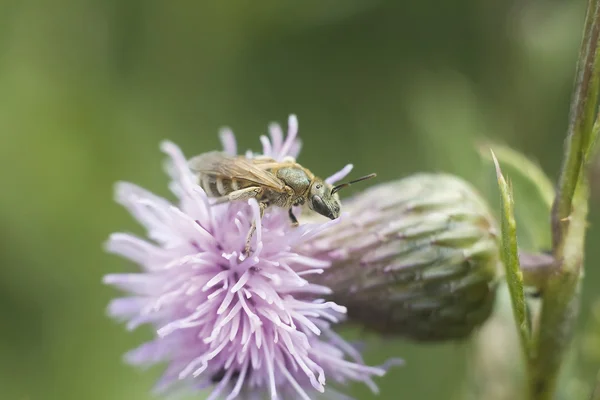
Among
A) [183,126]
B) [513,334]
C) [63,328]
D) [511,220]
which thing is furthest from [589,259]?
[63,328]

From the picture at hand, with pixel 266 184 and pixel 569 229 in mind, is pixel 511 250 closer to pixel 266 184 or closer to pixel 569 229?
pixel 569 229

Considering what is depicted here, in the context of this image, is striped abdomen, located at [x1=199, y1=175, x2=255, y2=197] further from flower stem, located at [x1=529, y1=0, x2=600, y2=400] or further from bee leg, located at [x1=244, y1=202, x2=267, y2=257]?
flower stem, located at [x1=529, y1=0, x2=600, y2=400]

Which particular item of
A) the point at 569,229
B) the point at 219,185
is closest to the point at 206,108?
the point at 219,185

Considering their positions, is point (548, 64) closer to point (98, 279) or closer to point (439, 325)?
point (439, 325)

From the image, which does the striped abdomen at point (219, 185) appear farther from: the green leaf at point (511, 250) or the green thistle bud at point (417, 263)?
the green leaf at point (511, 250)

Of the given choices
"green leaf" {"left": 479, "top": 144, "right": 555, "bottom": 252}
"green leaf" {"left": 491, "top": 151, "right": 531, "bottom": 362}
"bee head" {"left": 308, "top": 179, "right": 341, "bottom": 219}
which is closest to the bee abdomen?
"bee head" {"left": 308, "top": 179, "right": 341, "bottom": 219}

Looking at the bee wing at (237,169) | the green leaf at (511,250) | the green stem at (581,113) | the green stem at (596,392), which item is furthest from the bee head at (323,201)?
the green stem at (596,392)
